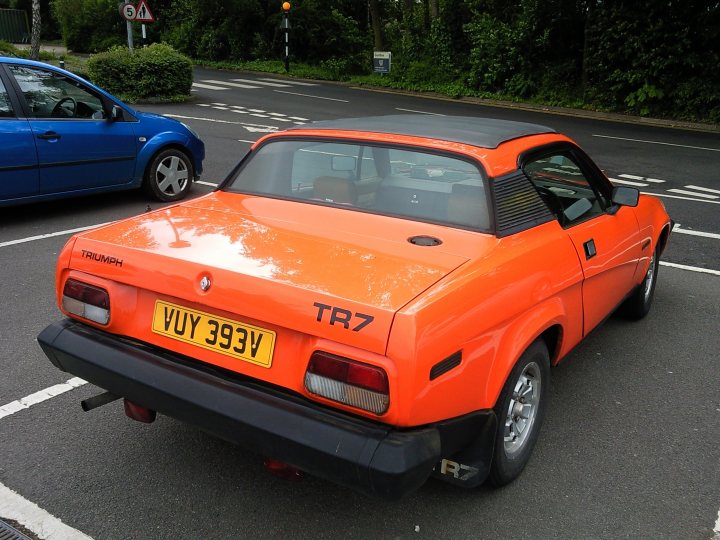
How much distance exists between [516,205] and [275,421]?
60.7 inches

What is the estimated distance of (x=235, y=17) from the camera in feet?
110

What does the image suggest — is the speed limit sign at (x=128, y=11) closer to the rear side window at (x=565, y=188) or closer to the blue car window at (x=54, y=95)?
the blue car window at (x=54, y=95)

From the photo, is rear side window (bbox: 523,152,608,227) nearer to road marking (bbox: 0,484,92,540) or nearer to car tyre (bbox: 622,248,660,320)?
car tyre (bbox: 622,248,660,320)

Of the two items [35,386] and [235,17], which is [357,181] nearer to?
[35,386]

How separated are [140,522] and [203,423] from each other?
1.80ft

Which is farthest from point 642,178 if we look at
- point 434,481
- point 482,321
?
point 482,321

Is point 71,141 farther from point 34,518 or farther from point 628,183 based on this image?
point 628,183

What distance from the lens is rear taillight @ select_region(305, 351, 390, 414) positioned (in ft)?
7.40

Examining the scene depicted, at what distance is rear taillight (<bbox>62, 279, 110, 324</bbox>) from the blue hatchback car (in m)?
4.04

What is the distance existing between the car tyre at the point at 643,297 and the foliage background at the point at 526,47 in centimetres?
1562

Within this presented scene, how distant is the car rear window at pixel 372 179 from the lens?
3191 mm

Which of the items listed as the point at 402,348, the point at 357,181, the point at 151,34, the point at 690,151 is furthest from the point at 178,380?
the point at 151,34

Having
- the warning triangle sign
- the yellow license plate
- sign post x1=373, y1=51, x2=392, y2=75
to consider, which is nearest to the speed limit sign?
the warning triangle sign

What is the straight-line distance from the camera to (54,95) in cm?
682
